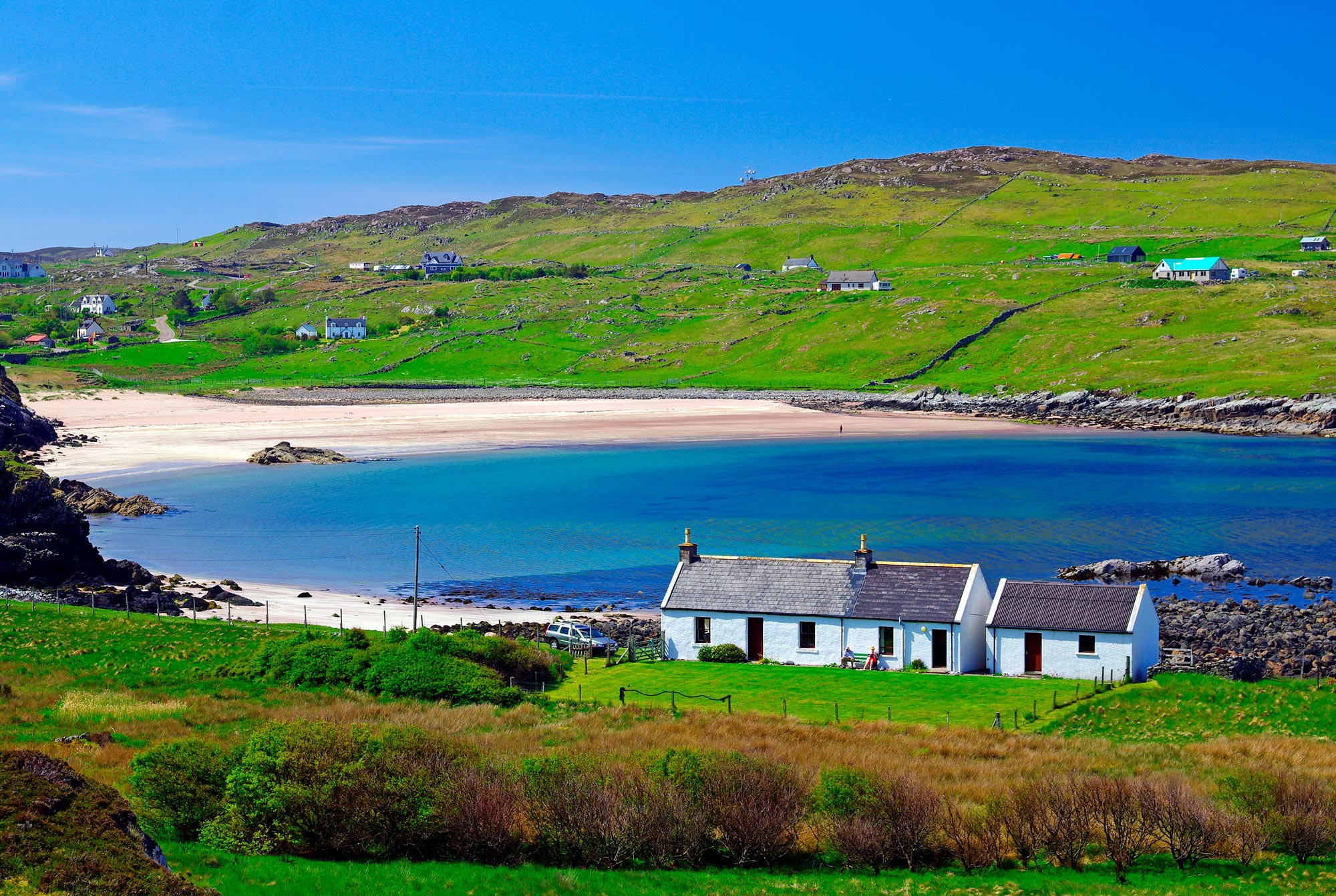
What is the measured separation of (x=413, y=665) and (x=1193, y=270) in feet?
605

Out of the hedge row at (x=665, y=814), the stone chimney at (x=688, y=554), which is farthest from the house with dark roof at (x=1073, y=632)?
the hedge row at (x=665, y=814)

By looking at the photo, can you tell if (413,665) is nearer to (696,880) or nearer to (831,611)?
(831,611)

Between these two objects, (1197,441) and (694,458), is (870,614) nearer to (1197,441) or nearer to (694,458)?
(694,458)

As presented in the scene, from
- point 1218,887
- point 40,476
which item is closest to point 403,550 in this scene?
point 40,476

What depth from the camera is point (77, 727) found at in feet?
86.3

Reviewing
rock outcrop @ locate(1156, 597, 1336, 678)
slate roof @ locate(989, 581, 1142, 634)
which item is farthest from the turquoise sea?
slate roof @ locate(989, 581, 1142, 634)

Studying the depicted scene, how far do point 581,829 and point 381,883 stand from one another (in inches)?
134

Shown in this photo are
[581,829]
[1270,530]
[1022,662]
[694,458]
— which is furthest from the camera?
[694,458]

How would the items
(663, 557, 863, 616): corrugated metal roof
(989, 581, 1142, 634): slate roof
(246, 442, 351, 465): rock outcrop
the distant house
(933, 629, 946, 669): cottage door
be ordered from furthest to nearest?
the distant house, (246, 442, 351, 465): rock outcrop, (663, 557, 863, 616): corrugated metal roof, (933, 629, 946, 669): cottage door, (989, 581, 1142, 634): slate roof

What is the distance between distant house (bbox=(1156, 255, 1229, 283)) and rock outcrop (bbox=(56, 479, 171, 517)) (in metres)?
160

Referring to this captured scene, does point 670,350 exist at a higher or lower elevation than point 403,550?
higher

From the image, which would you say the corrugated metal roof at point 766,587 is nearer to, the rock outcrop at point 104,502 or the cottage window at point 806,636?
the cottage window at point 806,636

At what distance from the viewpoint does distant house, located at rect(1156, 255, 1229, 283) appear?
18662cm

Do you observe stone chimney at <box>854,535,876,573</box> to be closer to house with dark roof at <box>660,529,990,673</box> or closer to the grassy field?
house with dark roof at <box>660,529,990,673</box>
